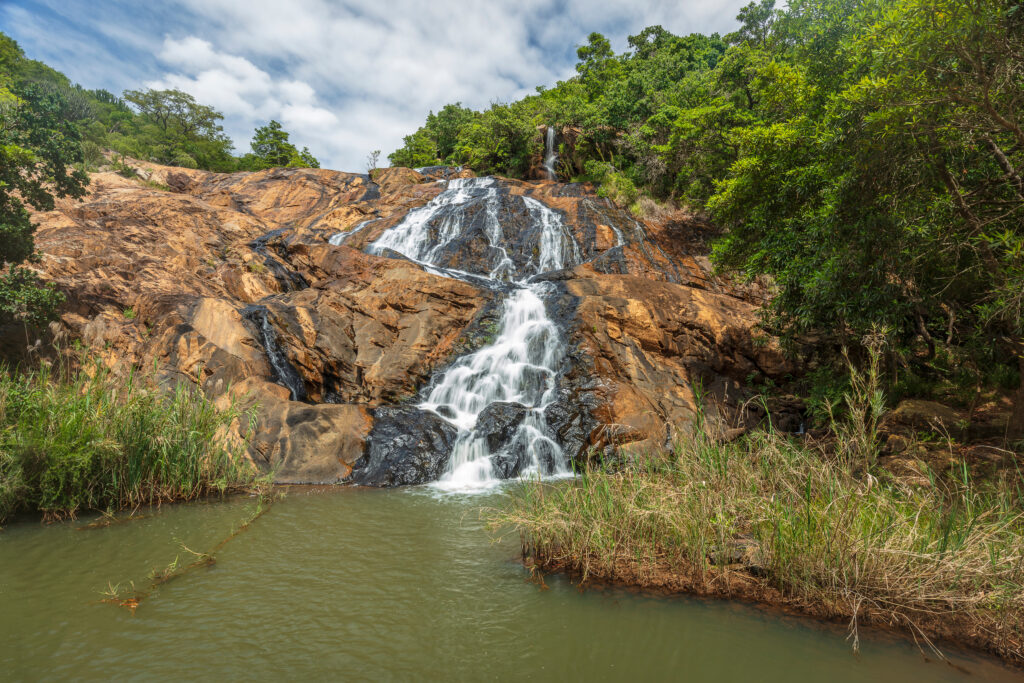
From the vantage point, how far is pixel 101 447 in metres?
6.37

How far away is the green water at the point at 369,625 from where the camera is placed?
3623mm

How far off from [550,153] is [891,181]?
2672 centimetres

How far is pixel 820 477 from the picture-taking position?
4.52 meters

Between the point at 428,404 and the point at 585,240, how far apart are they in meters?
10.7

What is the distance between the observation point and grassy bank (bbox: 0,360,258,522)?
242 inches

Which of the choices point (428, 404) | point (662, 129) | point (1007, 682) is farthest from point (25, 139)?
point (662, 129)

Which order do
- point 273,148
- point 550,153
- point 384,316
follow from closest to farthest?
point 384,316 → point 550,153 → point 273,148

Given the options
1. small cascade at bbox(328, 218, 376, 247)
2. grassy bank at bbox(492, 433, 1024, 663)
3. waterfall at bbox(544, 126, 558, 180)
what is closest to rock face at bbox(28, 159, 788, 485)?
small cascade at bbox(328, 218, 376, 247)

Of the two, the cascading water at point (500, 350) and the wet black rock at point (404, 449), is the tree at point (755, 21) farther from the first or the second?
the wet black rock at point (404, 449)

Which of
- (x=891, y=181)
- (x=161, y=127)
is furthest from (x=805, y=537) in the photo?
(x=161, y=127)

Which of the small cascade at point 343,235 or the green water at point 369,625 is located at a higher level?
the small cascade at point 343,235

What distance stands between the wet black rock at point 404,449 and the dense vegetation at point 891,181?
8.47m

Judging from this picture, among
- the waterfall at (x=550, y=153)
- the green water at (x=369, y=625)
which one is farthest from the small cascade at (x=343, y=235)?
the waterfall at (x=550, y=153)

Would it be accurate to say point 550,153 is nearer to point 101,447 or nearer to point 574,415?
point 574,415
